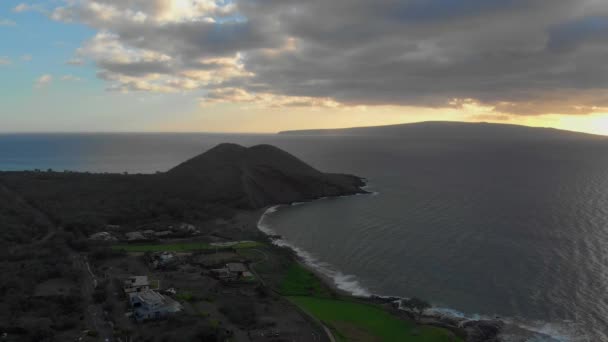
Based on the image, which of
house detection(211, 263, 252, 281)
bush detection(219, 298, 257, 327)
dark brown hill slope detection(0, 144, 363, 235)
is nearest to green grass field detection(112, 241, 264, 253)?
house detection(211, 263, 252, 281)

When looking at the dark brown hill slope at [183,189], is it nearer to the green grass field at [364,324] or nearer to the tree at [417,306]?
the green grass field at [364,324]

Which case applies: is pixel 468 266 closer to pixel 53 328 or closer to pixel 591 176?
pixel 53 328

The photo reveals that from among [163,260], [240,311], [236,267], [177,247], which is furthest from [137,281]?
[177,247]

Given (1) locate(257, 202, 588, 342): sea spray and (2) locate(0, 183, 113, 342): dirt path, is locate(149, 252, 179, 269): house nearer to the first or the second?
(2) locate(0, 183, 113, 342): dirt path

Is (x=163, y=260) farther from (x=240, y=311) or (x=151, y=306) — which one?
(x=240, y=311)

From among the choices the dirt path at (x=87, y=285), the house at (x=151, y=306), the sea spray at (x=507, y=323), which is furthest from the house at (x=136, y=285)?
the sea spray at (x=507, y=323)

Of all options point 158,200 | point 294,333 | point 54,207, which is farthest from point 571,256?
point 54,207
